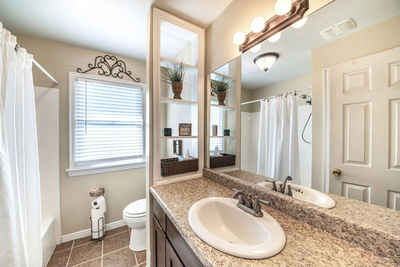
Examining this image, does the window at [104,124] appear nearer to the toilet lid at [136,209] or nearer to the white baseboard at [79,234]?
the toilet lid at [136,209]

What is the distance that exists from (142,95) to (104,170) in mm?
1193

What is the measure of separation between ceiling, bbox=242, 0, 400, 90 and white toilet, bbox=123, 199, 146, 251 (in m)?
1.69

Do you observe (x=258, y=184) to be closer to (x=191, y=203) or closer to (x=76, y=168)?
(x=191, y=203)

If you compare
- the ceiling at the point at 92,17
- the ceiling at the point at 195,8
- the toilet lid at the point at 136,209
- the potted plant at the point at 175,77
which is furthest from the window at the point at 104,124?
the ceiling at the point at 195,8

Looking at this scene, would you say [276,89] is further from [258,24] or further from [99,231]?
[99,231]

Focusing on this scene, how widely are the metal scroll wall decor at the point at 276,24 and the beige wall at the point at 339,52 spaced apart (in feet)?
0.80

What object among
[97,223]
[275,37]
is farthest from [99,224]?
[275,37]

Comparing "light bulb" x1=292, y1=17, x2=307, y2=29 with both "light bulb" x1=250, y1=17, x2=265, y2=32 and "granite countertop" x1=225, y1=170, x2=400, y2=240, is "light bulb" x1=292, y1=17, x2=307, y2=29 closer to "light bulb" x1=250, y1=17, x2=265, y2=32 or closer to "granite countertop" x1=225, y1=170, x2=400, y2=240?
"light bulb" x1=250, y1=17, x2=265, y2=32

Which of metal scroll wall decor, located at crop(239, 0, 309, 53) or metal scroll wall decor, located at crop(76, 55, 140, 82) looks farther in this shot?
metal scroll wall decor, located at crop(76, 55, 140, 82)

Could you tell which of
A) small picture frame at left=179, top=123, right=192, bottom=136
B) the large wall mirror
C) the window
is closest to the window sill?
the window

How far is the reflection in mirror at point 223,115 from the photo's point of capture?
125cm

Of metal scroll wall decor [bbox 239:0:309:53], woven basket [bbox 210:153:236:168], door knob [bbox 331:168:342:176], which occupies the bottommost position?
woven basket [bbox 210:153:236:168]

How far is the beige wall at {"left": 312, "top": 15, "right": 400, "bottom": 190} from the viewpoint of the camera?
552 mm

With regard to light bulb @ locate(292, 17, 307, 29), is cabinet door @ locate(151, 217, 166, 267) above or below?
below
